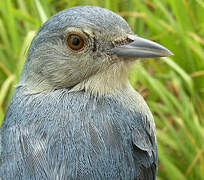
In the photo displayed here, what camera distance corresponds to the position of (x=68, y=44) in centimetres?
181

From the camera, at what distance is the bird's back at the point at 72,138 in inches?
64.0

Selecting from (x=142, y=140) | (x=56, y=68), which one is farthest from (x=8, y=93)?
(x=142, y=140)

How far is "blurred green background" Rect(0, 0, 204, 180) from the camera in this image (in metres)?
2.87

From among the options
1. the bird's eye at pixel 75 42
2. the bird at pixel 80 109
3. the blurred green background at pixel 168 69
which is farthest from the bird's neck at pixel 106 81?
the blurred green background at pixel 168 69

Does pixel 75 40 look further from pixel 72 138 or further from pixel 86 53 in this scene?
pixel 72 138

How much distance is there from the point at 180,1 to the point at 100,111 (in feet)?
5.87

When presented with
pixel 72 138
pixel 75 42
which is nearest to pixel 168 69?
pixel 75 42

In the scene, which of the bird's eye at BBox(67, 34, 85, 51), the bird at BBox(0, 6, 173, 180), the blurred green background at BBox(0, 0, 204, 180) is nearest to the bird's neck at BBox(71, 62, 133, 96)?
the bird at BBox(0, 6, 173, 180)

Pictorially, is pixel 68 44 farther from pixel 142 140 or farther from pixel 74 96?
pixel 142 140

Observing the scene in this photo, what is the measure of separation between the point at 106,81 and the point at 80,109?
192 mm

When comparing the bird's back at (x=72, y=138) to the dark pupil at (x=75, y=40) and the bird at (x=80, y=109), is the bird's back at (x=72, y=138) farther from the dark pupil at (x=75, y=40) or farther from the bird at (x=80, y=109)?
the dark pupil at (x=75, y=40)

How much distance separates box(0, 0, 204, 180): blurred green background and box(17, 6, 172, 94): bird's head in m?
0.95

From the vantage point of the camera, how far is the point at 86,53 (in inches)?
71.2

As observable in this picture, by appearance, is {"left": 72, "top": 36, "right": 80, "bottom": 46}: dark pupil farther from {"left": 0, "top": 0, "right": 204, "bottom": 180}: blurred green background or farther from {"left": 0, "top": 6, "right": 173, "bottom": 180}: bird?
{"left": 0, "top": 0, "right": 204, "bottom": 180}: blurred green background
